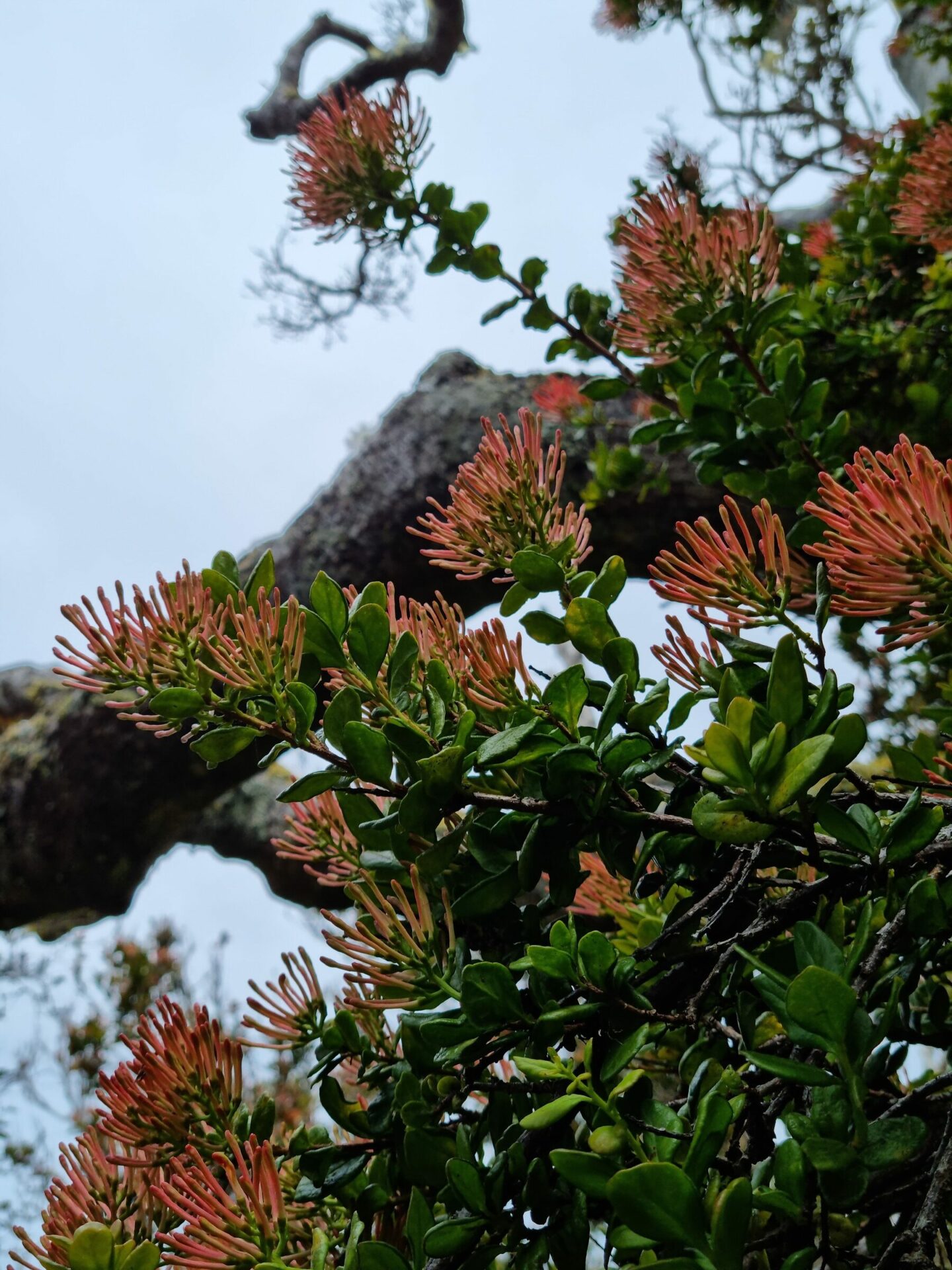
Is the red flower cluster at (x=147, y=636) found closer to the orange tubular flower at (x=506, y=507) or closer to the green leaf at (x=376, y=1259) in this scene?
the orange tubular flower at (x=506, y=507)

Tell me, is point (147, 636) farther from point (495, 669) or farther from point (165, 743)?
point (165, 743)

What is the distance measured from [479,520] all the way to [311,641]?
0.48 ft

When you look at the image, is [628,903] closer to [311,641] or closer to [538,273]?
[311,641]

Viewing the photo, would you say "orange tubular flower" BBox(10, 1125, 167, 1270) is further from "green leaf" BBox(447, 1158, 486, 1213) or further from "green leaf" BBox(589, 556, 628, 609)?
"green leaf" BBox(589, 556, 628, 609)

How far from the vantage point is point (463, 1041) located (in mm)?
470

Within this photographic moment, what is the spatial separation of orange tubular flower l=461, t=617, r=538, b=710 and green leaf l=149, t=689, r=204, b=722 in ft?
0.51

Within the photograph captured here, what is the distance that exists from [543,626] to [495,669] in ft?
0.13

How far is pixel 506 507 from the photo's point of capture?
589mm

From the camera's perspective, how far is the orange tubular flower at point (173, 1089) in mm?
547

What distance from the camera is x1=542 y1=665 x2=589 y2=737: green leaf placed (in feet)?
1.68

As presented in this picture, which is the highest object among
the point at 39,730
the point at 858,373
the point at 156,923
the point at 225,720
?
the point at 39,730

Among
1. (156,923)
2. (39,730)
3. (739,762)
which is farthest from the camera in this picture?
(156,923)

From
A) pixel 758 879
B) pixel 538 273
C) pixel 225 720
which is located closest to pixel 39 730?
pixel 538 273

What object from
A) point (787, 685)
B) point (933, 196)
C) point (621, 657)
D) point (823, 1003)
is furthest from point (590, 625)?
point (933, 196)
